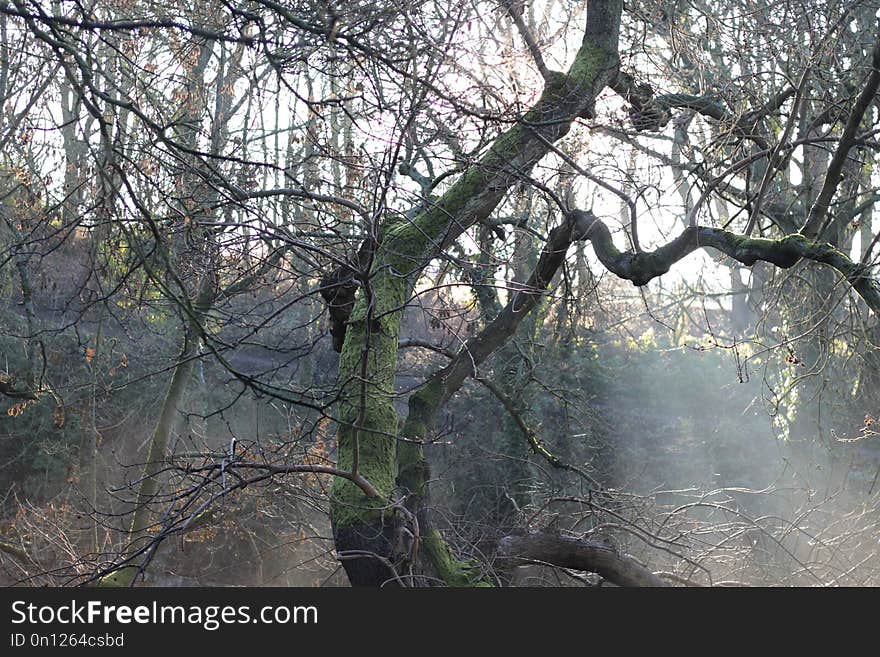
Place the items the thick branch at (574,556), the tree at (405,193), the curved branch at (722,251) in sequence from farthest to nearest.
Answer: the thick branch at (574,556), the curved branch at (722,251), the tree at (405,193)

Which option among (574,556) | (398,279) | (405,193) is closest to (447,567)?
(574,556)

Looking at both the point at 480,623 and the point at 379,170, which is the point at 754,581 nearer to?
the point at 480,623

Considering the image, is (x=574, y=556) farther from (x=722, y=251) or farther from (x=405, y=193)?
(x=405, y=193)

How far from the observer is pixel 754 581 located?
23.9ft

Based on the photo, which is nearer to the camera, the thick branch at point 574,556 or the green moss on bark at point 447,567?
the green moss on bark at point 447,567

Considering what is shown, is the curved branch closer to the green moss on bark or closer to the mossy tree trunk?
the mossy tree trunk

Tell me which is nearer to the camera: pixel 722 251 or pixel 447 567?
pixel 447 567

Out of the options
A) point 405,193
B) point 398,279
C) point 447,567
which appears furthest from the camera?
point 398,279

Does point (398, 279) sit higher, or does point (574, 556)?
point (398, 279)

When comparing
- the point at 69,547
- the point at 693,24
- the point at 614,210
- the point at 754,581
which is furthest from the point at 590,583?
the point at 693,24

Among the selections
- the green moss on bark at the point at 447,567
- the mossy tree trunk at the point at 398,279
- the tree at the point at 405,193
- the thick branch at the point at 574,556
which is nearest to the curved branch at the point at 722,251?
the tree at the point at 405,193

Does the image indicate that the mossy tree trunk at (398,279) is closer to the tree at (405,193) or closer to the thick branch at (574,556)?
the tree at (405,193)

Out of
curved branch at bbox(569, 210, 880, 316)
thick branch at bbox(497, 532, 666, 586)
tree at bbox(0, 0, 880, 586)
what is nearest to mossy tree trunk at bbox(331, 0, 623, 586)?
tree at bbox(0, 0, 880, 586)

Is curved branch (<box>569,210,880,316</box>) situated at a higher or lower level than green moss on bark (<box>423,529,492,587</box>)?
higher
